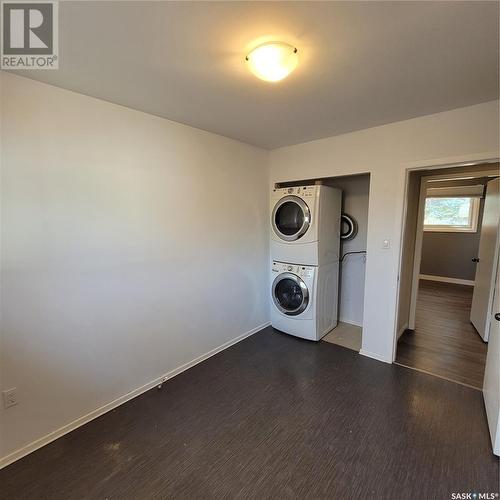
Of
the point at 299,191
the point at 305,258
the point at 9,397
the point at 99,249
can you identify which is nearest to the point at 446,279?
the point at 305,258

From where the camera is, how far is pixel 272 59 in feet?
4.30

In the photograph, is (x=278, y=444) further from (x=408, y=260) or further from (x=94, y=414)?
(x=408, y=260)

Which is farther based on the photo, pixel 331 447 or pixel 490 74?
pixel 331 447

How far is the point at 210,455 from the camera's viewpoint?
5.47ft

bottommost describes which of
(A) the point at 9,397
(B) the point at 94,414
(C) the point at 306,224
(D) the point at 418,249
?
(B) the point at 94,414

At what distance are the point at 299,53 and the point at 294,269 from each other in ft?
7.06

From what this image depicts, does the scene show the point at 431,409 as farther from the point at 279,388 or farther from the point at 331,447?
the point at 279,388

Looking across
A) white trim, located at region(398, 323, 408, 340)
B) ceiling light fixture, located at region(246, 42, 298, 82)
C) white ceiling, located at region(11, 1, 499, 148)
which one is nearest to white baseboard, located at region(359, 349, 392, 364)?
white trim, located at region(398, 323, 408, 340)

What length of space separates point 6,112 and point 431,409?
3.50m

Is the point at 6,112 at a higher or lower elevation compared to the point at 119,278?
higher

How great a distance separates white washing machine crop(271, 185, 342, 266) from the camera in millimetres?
2887

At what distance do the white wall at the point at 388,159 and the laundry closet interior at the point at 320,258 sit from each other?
0.78 ft

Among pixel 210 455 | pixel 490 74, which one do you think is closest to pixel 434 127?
pixel 490 74

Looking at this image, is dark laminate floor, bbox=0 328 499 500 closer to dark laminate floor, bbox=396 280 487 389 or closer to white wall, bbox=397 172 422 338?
dark laminate floor, bbox=396 280 487 389
